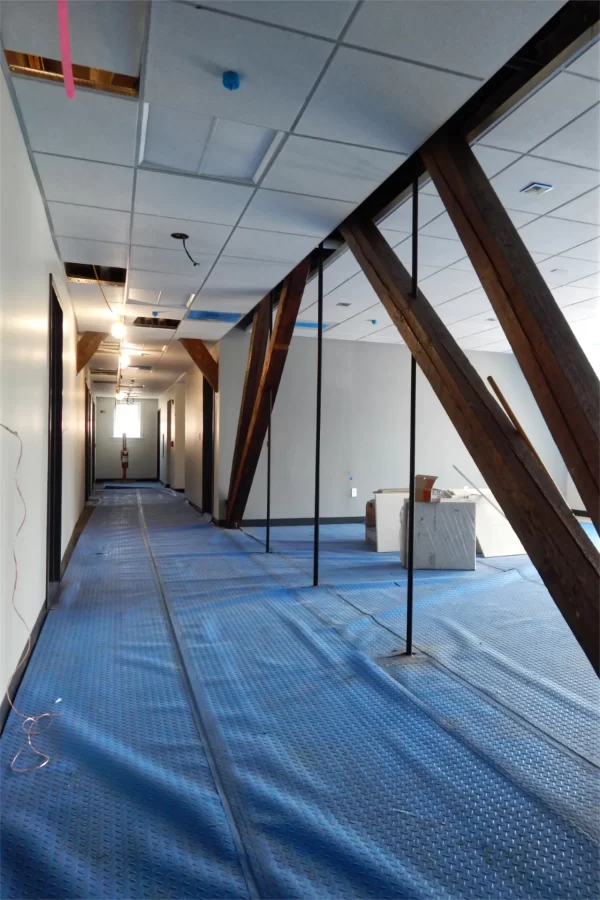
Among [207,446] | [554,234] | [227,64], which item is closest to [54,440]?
[227,64]

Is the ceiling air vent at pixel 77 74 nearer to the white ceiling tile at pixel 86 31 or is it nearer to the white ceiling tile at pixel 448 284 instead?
the white ceiling tile at pixel 86 31

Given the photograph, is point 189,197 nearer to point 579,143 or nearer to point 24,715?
point 579,143

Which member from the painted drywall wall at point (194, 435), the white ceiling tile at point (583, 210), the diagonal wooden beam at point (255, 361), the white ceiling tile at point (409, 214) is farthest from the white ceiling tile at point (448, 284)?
the painted drywall wall at point (194, 435)

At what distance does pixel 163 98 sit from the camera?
8.21 ft

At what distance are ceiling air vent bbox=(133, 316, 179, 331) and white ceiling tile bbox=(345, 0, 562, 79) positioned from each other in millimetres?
5274

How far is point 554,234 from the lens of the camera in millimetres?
4172

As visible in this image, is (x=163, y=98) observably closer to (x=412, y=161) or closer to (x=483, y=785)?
(x=412, y=161)

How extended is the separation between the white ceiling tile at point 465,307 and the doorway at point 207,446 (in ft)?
13.1

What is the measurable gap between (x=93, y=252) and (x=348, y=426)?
4.88m

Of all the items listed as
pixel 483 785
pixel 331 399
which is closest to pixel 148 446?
pixel 331 399

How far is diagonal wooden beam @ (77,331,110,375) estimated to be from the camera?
24.2ft

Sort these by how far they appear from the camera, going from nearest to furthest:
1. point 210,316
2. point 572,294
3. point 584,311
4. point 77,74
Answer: point 77,74, point 572,294, point 584,311, point 210,316

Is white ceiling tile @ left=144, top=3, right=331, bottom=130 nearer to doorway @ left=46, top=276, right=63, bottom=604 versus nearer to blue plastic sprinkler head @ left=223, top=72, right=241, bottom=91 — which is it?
blue plastic sprinkler head @ left=223, top=72, right=241, bottom=91

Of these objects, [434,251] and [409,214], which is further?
[434,251]
